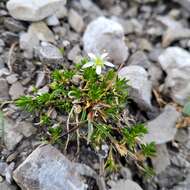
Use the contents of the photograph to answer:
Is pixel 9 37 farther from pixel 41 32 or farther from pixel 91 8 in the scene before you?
pixel 91 8

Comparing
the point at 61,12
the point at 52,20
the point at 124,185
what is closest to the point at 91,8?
the point at 61,12

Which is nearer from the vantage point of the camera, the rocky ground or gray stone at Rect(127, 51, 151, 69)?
the rocky ground

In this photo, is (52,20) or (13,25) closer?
(13,25)

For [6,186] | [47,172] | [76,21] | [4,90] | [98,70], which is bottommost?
[6,186]

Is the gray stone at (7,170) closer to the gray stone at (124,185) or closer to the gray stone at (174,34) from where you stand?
the gray stone at (124,185)

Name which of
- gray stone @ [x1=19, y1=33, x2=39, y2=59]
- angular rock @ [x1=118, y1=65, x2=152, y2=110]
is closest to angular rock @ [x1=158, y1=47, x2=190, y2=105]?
angular rock @ [x1=118, y1=65, x2=152, y2=110]

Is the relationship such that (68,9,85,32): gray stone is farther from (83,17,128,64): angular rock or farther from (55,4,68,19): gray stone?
(83,17,128,64): angular rock

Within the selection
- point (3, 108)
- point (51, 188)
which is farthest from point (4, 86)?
point (51, 188)
